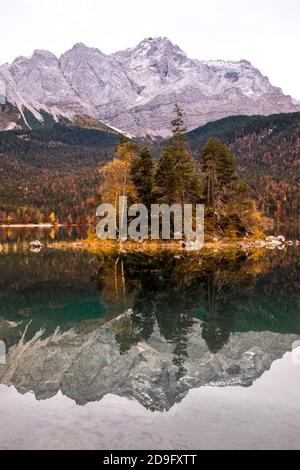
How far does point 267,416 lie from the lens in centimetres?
1288

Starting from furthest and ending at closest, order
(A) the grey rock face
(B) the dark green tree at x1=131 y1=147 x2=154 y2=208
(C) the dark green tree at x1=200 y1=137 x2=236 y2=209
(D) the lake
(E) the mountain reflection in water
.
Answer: (C) the dark green tree at x1=200 y1=137 x2=236 y2=209 < (B) the dark green tree at x1=131 y1=147 x2=154 y2=208 < (E) the mountain reflection in water < (A) the grey rock face < (D) the lake

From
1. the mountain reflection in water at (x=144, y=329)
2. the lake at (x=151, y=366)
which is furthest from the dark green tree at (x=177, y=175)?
the lake at (x=151, y=366)

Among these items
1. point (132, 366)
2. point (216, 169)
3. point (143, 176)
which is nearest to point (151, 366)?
point (132, 366)

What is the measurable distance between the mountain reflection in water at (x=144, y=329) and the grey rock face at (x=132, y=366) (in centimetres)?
3

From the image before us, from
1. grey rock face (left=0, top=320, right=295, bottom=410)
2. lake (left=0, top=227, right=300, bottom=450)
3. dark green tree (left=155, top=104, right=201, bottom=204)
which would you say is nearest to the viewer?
lake (left=0, top=227, right=300, bottom=450)

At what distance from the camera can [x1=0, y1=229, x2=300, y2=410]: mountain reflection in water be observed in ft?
52.1

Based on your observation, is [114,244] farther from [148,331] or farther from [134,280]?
[148,331]

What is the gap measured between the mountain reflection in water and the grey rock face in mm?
34

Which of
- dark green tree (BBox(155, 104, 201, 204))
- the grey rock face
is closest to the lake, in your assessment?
the grey rock face

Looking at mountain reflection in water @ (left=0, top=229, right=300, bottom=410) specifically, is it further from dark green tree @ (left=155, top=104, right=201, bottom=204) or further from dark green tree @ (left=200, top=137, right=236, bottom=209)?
dark green tree @ (left=200, top=137, right=236, bottom=209)

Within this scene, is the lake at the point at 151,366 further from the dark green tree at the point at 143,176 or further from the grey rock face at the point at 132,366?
the dark green tree at the point at 143,176

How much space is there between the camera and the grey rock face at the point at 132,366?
14984 millimetres

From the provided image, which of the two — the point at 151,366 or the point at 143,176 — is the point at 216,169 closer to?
the point at 143,176
